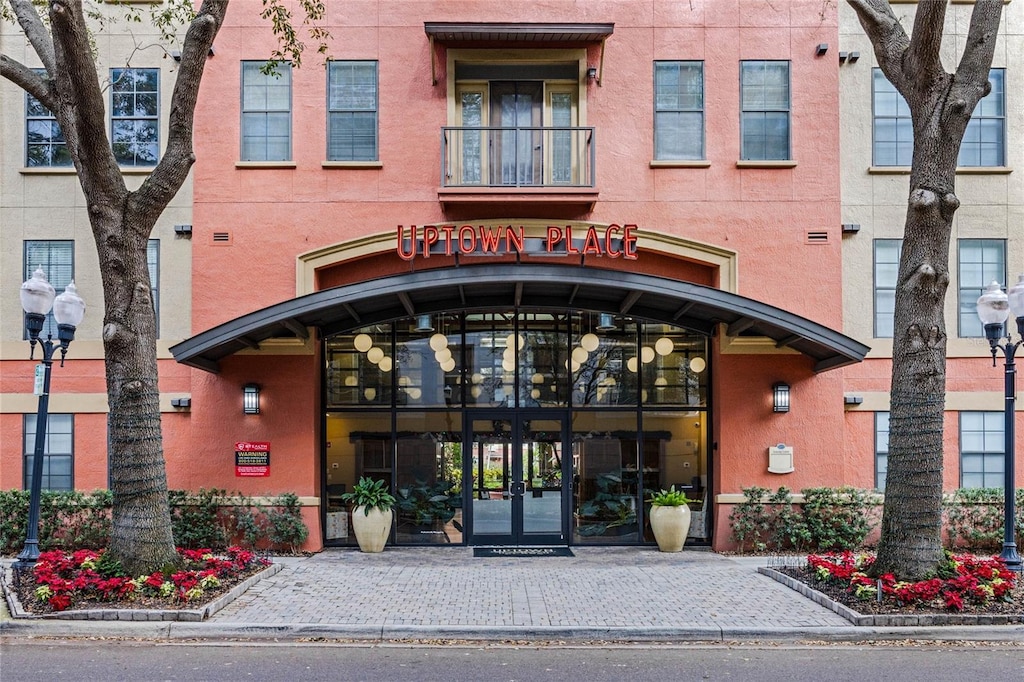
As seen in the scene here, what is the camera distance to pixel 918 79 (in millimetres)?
10914

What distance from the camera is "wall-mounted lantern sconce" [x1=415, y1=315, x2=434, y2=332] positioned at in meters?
15.6

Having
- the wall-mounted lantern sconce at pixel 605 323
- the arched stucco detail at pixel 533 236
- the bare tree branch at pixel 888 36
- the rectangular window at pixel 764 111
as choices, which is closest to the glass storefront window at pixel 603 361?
the wall-mounted lantern sconce at pixel 605 323

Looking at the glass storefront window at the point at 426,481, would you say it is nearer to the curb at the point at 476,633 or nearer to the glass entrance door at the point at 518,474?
the glass entrance door at the point at 518,474

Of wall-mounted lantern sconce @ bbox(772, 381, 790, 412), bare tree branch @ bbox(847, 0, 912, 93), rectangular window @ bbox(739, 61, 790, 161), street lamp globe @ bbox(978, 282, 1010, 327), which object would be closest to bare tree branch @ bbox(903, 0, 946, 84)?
bare tree branch @ bbox(847, 0, 912, 93)

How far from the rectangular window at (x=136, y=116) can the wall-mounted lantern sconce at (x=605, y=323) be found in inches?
344

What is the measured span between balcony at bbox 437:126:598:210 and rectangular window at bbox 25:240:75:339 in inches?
283

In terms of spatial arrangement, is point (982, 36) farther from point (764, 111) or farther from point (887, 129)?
point (887, 129)

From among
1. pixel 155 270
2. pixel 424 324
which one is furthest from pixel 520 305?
pixel 155 270

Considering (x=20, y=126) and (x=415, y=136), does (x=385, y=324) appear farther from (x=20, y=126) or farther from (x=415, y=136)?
(x=20, y=126)

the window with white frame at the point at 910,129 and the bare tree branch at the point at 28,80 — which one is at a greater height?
the window with white frame at the point at 910,129

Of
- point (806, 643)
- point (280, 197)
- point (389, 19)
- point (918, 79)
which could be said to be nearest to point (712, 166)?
point (918, 79)

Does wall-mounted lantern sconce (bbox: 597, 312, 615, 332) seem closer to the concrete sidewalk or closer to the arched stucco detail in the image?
the arched stucco detail

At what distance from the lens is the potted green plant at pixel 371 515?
14914 millimetres

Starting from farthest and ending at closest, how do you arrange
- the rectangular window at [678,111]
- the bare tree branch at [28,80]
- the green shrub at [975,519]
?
the rectangular window at [678,111] → the green shrub at [975,519] → the bare tree branch at [28,80]
